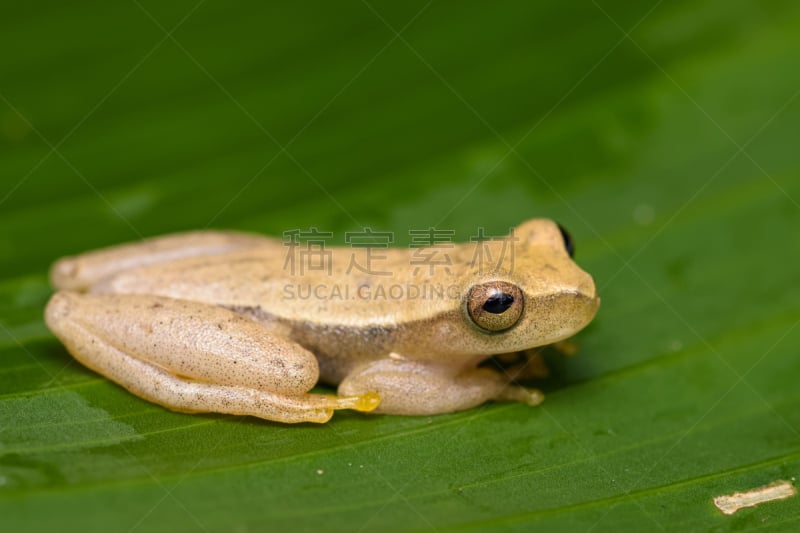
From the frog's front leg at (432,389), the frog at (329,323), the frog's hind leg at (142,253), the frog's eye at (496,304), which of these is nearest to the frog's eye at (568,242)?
the frog at (329,323)

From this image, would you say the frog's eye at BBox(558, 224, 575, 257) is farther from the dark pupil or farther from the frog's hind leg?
the frog's hind leg

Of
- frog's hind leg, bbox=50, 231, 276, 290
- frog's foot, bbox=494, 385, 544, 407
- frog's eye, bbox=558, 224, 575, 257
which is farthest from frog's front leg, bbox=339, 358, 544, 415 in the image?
frog's hind leg, bbox=50, 231, 276, 290

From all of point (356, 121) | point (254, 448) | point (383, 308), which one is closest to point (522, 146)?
point (356, 121)

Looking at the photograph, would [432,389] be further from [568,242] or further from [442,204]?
[442,204]

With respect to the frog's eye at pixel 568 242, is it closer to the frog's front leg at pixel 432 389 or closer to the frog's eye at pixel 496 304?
the frog's eye at pixel 496 304

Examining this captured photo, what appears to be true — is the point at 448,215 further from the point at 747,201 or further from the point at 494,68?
the point at 747,201

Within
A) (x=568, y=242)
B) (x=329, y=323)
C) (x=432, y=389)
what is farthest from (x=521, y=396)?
(x=329, y=323)
